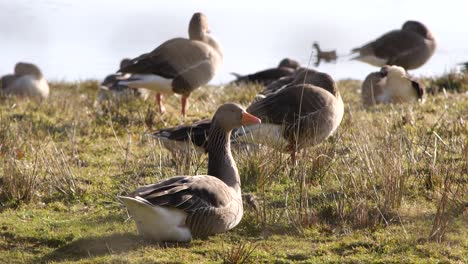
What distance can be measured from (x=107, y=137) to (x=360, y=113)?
12.0ft

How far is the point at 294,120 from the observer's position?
9.20m

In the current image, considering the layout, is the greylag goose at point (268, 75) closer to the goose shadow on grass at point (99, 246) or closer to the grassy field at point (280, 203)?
the grassy field at point (280, 203)

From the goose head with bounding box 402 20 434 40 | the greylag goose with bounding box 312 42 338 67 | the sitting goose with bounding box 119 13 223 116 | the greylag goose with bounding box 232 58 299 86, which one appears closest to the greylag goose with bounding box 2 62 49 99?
the greylag goose with bounding box 232 58 299 86

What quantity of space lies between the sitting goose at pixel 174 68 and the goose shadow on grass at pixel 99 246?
21.0 ft

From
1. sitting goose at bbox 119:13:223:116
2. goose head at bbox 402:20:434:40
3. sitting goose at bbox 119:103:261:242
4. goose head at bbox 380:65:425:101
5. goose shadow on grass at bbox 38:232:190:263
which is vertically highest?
goose head at bbox 402:20:434:40

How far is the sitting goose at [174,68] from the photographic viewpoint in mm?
13461

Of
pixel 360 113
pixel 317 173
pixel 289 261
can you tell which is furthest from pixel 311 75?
pixel 289 261

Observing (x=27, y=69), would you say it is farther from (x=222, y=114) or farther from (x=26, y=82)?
(x=222, y=114)

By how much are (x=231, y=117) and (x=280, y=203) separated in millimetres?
905

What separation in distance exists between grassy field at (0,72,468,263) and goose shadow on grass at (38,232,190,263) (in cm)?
2

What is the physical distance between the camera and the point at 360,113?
40.8ft

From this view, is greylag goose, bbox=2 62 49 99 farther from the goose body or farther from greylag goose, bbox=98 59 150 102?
the goose body

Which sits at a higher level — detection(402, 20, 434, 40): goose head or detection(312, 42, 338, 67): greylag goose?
detection(402, 20, 434, 40): goose head

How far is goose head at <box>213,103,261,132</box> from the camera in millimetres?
7543
